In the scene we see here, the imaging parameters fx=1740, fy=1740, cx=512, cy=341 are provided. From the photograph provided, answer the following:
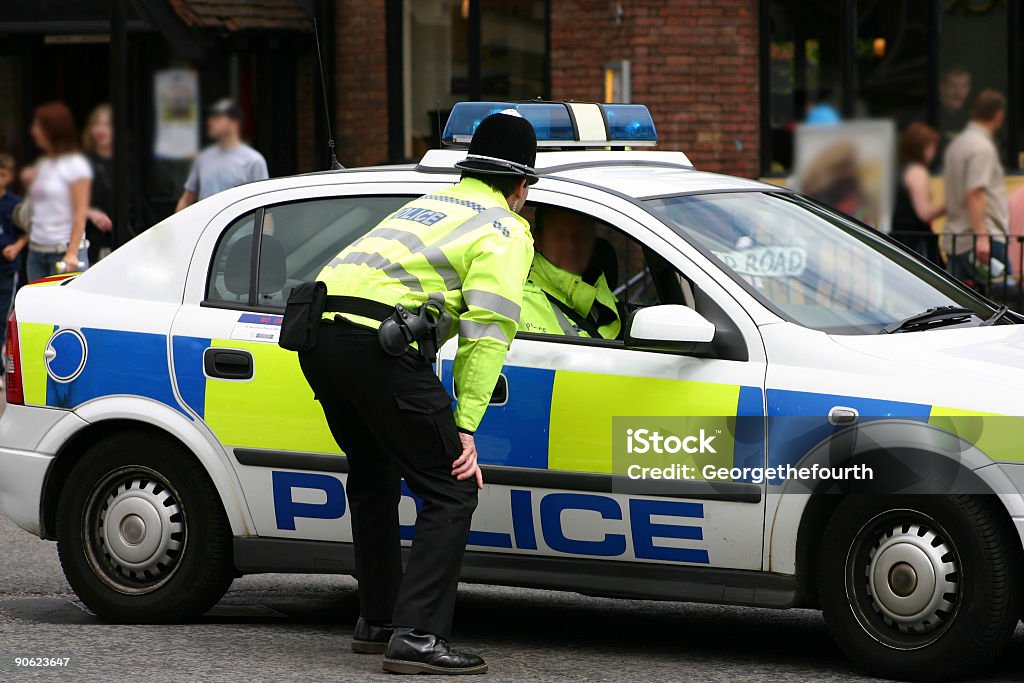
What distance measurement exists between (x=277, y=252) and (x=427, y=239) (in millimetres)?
1047

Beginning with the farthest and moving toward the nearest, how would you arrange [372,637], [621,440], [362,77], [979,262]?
[362,77] < [979,262] < [372,637] < [621,440]

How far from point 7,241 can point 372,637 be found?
26.9 feet

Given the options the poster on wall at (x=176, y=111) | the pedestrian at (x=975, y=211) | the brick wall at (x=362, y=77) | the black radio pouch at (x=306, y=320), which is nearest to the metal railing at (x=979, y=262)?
the pedestrian at (x=975, y=211)

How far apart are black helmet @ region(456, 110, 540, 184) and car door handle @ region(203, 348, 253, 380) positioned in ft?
3.73

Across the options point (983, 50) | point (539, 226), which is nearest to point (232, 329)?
point (539, 226)

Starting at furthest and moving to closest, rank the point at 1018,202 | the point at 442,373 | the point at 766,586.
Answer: the point at 1018,202
the point at 442,373
the point at 766,586

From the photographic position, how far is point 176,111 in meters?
16.3

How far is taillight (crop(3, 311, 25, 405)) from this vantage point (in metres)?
6.25

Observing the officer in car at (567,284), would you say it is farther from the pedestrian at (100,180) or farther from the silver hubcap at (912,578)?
the pedestrian at (100,180)

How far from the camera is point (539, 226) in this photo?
5.97m

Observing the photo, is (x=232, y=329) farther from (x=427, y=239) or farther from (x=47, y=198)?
(x=47, y=198)

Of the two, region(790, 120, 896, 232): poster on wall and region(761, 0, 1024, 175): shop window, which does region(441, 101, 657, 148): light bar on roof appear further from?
region(761, 0, 1024, 175): shop window

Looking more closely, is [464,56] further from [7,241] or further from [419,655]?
[419,655]

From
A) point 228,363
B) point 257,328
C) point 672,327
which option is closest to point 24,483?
point 228,363
